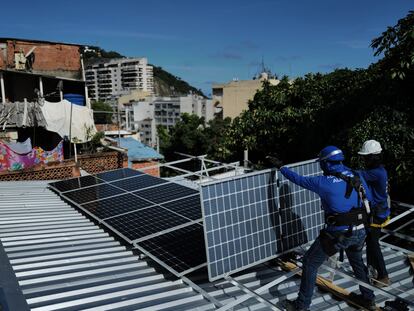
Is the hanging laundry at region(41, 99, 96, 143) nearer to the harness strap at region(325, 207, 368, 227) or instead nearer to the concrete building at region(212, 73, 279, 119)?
the harness strap at region(325, 207, 368, 227)

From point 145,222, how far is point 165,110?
10128cm

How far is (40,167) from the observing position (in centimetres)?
1484

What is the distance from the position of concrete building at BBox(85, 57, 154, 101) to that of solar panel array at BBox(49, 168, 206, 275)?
150 m

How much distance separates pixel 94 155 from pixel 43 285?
42.5 ft

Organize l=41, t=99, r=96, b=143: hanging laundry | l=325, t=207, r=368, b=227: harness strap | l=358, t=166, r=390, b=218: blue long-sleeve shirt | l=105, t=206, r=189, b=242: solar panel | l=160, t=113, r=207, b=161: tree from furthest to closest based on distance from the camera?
l=160, t=113, r=207, b=161: tree → l=41, t=99, r=96, b=143: hanging laundry → l=105, t=206, r=189, b=242: solar panel → l=358, t=166, r=390, b=218: blue long-sleeve shirt → l=325, t=207, r=368, b=227: harness strap

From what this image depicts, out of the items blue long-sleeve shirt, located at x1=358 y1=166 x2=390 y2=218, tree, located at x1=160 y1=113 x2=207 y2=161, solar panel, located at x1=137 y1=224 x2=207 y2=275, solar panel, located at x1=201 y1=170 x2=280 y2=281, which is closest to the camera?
solar panel, located at x1=201 y1=170 x2=280 y2=281

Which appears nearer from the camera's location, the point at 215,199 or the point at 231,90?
the point at 215,199

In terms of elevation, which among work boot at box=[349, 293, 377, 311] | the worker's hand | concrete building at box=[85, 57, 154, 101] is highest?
concrete building at box=[85, 57, 154, 101]

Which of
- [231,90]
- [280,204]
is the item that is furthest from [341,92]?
[231,90]

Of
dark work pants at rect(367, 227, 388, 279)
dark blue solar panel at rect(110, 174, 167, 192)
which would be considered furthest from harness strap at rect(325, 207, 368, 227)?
dark blue solar panel at rect(110, 174, 167, 192)

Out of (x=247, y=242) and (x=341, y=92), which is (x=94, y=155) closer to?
(x=341, y=92)

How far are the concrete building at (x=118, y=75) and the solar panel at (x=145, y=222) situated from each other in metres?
153

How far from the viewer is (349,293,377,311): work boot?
4.61 m

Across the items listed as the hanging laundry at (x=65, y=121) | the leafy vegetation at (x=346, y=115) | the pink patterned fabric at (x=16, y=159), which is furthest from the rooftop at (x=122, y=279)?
the hanging laundry at (x=65, y=121)
